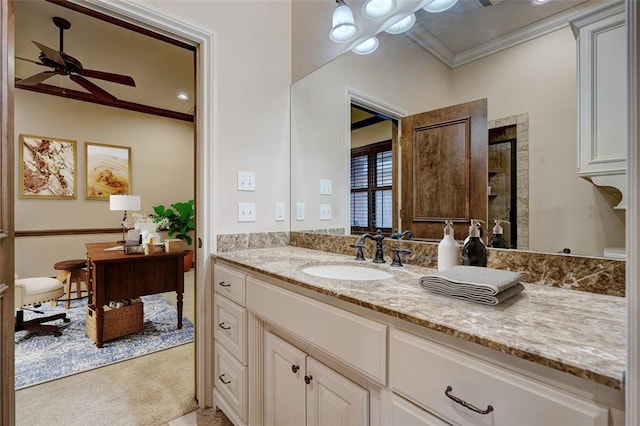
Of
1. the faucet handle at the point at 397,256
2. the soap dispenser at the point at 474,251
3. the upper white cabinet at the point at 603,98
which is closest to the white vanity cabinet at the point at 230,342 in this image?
the faucet handle at the point at 397,256

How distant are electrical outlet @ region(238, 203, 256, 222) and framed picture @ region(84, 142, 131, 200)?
3.99m

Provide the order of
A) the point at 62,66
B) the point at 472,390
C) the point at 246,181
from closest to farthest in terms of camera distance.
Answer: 1. the point at 472,390
2. the point at 246,181
3. the point at 62,66

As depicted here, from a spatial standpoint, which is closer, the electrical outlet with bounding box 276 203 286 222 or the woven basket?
the electrical outlet with bounding box 276 203 286 222

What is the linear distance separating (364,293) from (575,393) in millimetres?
499

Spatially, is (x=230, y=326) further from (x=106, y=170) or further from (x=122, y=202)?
(x=106, y=170)

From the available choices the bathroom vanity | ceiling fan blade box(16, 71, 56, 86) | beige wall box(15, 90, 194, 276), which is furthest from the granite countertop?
beige wall box(15, 90, 194, 276)

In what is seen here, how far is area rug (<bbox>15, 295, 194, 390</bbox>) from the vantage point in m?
2.12

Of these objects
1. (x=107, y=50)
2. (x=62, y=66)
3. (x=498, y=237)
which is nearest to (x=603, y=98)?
(x=498, y=237)

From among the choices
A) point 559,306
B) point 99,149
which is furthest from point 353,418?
point 99,149

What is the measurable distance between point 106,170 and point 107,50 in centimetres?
208

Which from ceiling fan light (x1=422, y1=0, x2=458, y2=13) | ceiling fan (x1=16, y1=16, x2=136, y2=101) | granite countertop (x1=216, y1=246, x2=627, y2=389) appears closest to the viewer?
granite countertop (x1=216, y1=246, x2=627, y2=389)

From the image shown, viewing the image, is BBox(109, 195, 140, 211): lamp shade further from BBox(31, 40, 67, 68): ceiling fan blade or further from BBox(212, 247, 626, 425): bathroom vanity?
BBox(212, 247, 626, 425): bathroom vanity

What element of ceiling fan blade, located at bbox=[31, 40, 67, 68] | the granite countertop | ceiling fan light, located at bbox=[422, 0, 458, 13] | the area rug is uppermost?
ceiling fan blade, located at bbox=[31, 40, 67, 68]

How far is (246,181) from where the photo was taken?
187 cm
